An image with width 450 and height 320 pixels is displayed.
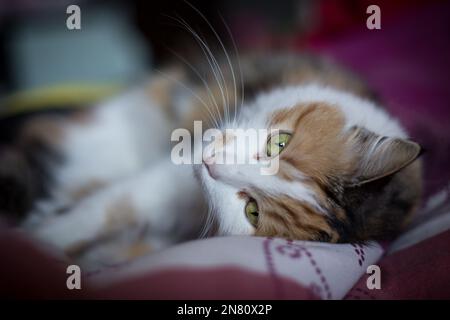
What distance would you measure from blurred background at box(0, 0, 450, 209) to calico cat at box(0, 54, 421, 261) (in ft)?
0.29

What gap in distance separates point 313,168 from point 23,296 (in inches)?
18.8

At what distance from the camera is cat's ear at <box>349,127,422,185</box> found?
68 cm

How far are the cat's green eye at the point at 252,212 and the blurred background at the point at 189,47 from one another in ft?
1.19

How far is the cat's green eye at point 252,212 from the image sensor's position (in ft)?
2.44

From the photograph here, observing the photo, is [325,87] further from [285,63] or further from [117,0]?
[117,0]

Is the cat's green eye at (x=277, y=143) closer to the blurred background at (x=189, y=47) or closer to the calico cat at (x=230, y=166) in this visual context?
the calico cat at (x=230, y=166)

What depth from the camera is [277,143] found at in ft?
2.45

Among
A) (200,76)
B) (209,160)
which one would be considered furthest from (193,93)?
(209,160)

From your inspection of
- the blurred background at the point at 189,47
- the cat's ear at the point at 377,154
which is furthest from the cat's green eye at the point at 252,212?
the blurred background at the point at 189,47

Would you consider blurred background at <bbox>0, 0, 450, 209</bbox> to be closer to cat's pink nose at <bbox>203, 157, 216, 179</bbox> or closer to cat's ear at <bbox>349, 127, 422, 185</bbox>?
cat's ear at <bbox>349, 127, 422, 185</bbox>

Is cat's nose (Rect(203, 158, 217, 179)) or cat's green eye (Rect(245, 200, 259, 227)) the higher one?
cat's nose (Rect(203, 158, 217, 179))

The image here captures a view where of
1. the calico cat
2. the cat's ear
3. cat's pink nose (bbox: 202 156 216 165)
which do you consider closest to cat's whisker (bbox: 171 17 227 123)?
the calico cat

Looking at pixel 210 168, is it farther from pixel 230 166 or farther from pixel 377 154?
pixel 377 154

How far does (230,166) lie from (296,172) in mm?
109
